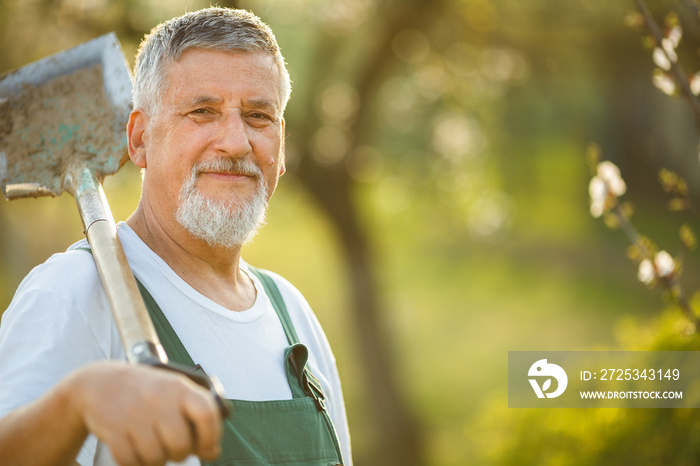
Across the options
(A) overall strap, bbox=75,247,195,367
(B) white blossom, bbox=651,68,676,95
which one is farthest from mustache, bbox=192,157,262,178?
(B) white blossom, bbox=651,68,676,95

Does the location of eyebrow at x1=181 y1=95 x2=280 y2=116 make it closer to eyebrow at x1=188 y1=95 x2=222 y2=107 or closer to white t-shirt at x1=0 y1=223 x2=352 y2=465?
eyebrow at x1=188 y1=95 x2=222 y2=107

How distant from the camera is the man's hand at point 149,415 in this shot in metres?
1.01

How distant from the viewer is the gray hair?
1.82 metres

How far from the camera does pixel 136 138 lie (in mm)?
1974

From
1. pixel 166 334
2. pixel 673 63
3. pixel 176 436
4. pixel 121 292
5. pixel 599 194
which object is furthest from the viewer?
pixel 599 194

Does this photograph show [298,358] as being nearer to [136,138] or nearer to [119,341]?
[119,341]

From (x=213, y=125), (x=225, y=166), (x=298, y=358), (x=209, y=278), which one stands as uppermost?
(x=213, y=125)

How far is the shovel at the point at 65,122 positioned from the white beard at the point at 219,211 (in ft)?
0.94

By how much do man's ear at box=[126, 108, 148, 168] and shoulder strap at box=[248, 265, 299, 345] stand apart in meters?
0.46

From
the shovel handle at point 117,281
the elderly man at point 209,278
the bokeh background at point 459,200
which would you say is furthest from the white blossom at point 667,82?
the shovel handle at point 117,281

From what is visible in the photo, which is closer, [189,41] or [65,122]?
[189,41]

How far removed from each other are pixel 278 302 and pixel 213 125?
1.87ft

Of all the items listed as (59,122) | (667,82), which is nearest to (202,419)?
(59,122)

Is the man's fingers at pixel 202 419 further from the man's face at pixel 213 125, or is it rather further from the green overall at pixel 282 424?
the man's face at pixel 213 125
